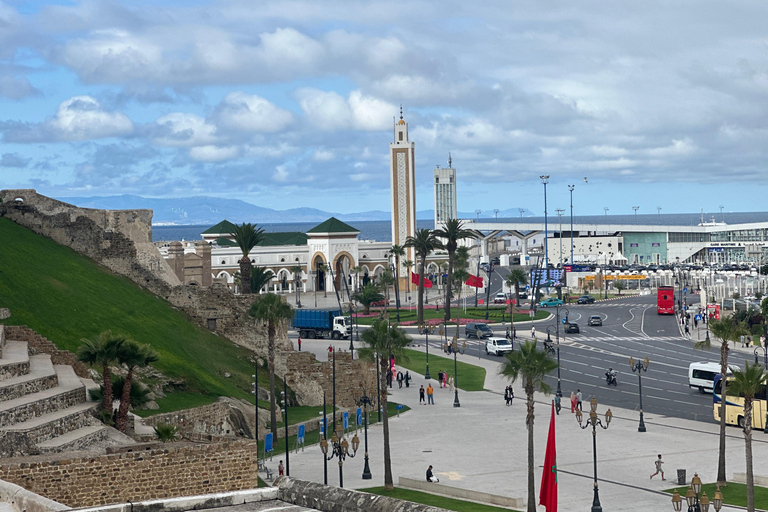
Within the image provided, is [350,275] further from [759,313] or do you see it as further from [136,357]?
[136,357]

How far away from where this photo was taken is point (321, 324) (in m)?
88.7

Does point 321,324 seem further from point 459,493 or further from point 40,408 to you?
point 40,408

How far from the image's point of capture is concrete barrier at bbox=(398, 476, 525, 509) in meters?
33.7

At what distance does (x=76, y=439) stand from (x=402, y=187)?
115m

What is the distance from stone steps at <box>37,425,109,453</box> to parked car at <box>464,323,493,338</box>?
57.8m

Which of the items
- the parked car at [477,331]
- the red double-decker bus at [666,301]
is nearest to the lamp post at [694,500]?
the parked car at [477,331]

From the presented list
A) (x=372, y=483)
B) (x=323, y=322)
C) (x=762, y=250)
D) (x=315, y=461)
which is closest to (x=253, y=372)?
(x=315, y=461)

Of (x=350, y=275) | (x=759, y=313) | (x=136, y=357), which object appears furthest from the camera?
(x=350, y=275)

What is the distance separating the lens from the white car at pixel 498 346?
253ft

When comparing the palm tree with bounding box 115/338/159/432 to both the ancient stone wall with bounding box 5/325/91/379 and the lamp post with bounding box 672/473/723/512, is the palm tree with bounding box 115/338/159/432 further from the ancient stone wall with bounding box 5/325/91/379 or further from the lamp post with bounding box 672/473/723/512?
the lamp post with bounding box 672/473/723/512

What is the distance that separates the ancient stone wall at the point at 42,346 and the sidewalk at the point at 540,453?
8.47m

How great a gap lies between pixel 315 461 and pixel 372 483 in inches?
186

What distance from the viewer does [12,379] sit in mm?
31641

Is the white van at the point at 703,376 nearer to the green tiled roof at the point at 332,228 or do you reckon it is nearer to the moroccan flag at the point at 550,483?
the moroccan flag at the point at 550,483
